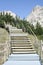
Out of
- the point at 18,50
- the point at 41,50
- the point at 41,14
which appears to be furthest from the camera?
the point at 41,14

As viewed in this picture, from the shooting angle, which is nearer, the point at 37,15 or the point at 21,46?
the point at 21,46

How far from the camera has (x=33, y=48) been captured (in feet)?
42.5

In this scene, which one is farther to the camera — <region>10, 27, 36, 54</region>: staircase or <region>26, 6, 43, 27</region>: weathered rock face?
<region>26, 6, 43, 27</region>: weathered rock face

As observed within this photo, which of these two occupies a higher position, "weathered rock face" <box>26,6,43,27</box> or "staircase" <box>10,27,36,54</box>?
"weathered rock face" <box>26,6,43,27</box>

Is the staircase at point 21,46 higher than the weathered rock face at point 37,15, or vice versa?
the weathered rock face at point 37,15

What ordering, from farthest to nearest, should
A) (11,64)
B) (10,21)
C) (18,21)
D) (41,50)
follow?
1. (18,21)
2. (10,21)
3. (41,50)
4. (11,64)

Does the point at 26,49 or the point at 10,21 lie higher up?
the point at 10,21

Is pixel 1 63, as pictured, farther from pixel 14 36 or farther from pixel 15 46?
pixel 14 36

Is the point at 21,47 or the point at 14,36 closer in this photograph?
the point at 21,47

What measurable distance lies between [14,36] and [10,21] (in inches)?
518

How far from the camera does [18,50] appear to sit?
12523 mm

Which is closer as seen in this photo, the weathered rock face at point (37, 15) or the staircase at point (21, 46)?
the staircase at point (21, 46)

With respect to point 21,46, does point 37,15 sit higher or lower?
higher

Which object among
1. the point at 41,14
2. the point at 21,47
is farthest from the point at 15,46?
the point at 41,14
